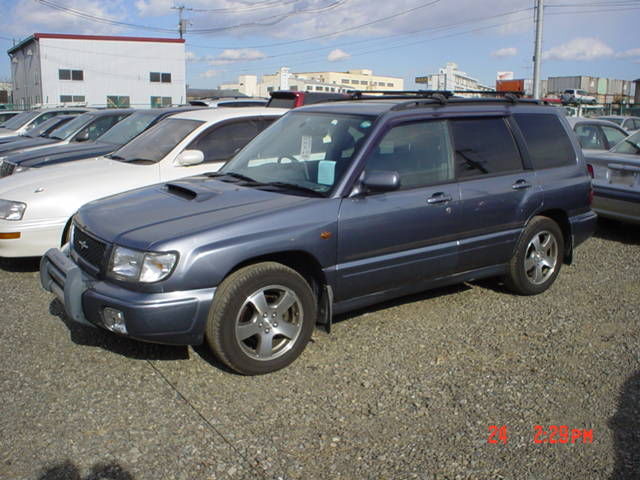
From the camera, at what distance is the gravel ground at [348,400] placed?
3.20 metres

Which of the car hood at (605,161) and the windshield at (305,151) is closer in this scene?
the windshield at (305,151)

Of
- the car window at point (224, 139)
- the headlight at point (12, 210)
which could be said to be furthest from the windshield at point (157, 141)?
the headlight at point (12, 210)

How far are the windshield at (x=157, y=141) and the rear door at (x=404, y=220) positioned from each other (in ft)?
10.6

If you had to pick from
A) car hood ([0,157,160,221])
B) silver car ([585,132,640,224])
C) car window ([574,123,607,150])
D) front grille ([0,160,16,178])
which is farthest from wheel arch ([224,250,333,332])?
car window ([574,123,607,150])

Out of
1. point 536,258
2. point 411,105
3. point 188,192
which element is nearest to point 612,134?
point 536,258

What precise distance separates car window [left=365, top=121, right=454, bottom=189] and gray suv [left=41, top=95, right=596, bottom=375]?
0.04 feet

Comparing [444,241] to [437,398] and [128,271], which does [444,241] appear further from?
[128,271]

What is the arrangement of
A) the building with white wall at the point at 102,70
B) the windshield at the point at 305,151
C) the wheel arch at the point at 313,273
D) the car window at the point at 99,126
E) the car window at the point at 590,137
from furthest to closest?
the building with white wall at the point at 102,70
the car window at the point at 99,126
the car window at the point at 590,137
the windshield at the point at 305,151
the wheel arch at the point at 313,273

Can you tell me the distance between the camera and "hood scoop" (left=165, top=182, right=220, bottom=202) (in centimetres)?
452

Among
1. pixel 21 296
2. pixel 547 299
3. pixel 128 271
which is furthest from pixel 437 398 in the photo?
pixel 21 296

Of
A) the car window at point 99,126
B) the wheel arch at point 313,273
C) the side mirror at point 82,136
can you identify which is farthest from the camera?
the car window at point 99,126

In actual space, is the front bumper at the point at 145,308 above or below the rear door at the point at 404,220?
below
